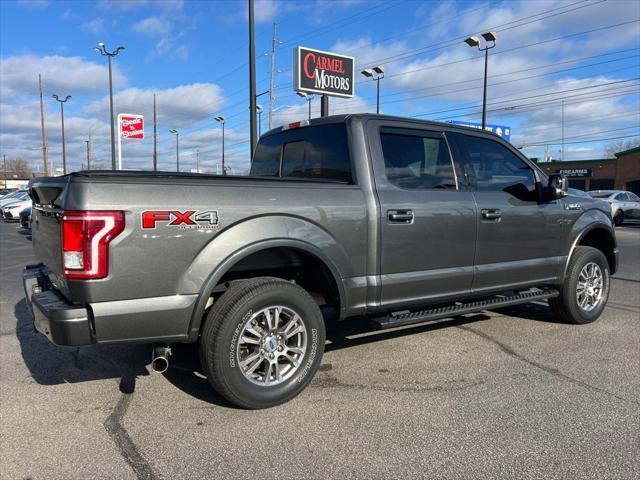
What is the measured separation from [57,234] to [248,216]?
1.18 metres

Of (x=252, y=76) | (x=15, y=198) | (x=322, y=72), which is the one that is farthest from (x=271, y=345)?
(x=15, y=198)

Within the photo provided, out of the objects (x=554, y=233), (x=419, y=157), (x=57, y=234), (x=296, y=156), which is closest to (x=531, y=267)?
(x=554, y=233)

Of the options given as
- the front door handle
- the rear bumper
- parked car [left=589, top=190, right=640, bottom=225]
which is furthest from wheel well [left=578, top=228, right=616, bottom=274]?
parked car [left=589, top=190, right=640, bottom=225]

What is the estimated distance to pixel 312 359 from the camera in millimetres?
3664

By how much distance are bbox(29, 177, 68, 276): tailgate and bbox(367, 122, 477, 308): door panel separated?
2216 mm

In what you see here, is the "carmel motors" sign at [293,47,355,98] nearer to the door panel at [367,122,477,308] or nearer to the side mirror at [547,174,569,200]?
the side mirror at [547,174,569,200]

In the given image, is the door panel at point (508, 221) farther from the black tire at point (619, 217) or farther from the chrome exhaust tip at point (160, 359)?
the black tire at point (619, 217)

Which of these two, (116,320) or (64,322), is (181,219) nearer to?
(116,320)

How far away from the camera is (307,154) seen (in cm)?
459

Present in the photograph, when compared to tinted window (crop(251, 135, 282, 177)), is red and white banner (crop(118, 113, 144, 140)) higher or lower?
higher

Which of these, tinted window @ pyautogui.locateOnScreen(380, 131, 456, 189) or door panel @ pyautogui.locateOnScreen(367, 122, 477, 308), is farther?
tinted window @ pyautogui.locateOnScreen(380, 131, 456, 189)

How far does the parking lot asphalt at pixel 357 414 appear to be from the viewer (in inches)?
110

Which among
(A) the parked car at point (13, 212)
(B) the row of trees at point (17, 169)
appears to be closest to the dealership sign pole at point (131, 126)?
(A) the parked car at point (13, 212)

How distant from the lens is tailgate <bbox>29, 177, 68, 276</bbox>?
10.5 feet
